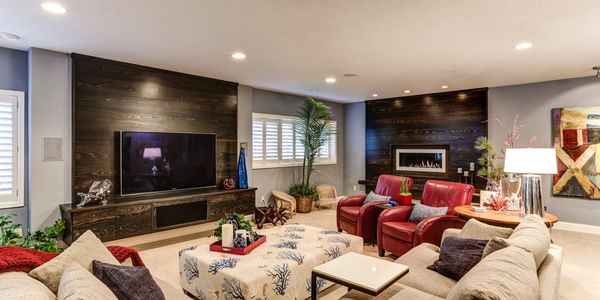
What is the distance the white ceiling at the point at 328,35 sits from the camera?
273cm

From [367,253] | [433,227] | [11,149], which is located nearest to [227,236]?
[367,253]

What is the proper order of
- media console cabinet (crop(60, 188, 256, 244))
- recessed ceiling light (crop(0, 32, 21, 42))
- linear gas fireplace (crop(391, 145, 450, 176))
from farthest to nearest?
linear gas fireplace (crop(391, 145, 450, 176)) → media console cabinet (crop(60, 188, 256, 244)) → recessed ceiling light (crop(0, 32, 21, 42))

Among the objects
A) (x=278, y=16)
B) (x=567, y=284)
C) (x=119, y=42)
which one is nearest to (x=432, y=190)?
(x=567, y=284)

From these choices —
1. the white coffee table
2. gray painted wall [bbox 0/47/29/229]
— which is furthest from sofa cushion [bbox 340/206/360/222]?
gray painted wall [bbox 0/47/29/229]

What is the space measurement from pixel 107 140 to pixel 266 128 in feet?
9.70

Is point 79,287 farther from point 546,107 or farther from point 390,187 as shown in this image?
point 546,107

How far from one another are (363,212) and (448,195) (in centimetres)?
109

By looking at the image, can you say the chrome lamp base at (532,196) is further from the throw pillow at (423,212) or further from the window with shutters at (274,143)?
the window with shutters at (274,143)

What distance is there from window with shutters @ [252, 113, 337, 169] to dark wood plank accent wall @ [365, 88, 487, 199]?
1946 millimetres

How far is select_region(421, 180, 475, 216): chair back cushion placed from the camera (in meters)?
3.96

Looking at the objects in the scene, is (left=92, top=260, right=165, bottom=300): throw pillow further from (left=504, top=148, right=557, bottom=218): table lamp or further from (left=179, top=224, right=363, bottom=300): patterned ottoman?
(left=504, top=148, right=557, bottom=218): table lamp

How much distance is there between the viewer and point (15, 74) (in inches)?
154

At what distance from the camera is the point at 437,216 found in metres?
3.63

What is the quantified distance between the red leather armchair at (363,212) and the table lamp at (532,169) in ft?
5.09
